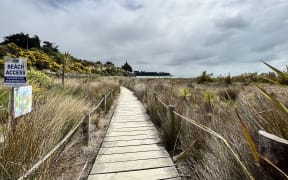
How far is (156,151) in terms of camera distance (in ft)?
10.6

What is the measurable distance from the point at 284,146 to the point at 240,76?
653 inches

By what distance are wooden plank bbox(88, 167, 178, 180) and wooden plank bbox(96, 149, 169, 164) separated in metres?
0.42

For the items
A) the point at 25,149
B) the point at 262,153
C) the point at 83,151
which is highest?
the point at 262,153

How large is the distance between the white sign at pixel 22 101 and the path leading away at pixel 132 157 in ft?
3.97

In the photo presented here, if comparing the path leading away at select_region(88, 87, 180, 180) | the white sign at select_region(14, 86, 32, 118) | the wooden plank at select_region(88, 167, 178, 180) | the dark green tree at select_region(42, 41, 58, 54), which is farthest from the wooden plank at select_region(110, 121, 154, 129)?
the dark green tree at select_region(42, 41, 58, 54)

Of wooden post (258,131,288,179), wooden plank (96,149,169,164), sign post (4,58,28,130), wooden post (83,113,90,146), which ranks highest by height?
sign post (4,58,28,130)

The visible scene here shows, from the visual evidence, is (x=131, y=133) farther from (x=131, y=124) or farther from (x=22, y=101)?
(x=22, y=101)

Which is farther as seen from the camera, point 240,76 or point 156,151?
point 240,76

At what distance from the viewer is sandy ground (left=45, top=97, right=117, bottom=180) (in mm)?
2229

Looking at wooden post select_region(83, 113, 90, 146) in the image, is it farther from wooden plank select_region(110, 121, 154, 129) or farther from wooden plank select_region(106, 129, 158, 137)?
wooden plank select_region(110, 121, 154, 129)

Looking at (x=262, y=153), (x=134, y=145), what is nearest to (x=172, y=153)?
(x=134, y=145)

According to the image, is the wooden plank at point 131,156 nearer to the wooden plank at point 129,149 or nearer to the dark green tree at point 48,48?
the wooden plank at point 129,149

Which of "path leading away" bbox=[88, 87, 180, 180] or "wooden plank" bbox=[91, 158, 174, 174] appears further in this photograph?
"wooden plank" bbox=[91, 158, 174, 174]

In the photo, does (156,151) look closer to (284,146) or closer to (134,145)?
(134,145)
